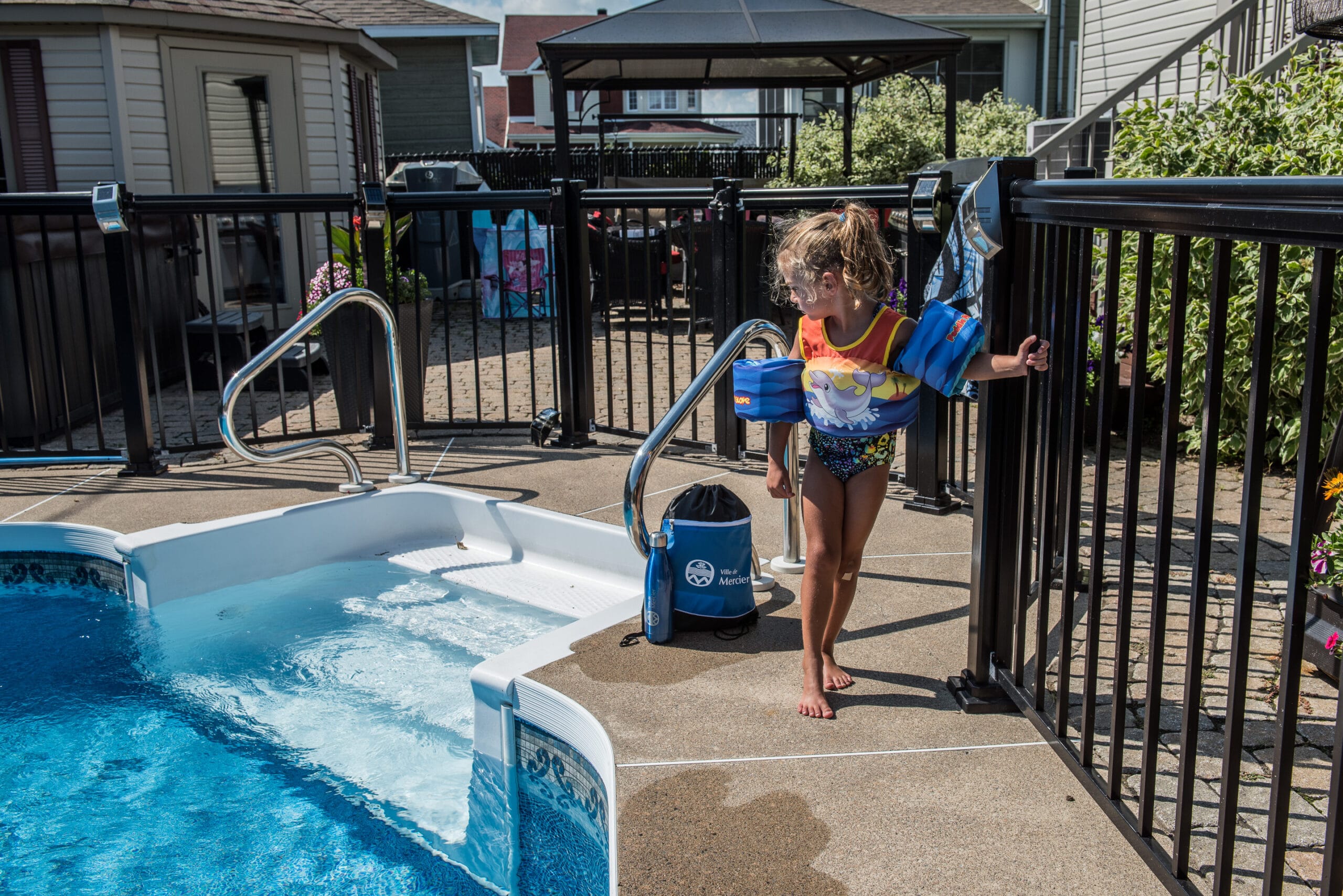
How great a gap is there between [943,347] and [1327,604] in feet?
4.38

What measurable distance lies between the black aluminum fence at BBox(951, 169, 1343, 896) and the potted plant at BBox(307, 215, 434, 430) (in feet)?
12.7

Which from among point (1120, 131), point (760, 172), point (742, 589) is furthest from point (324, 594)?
point (760, 172)

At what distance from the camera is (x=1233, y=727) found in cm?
163

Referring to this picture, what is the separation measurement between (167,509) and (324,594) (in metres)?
0.86

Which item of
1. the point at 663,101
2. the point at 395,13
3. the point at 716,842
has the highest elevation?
the point at 663,101

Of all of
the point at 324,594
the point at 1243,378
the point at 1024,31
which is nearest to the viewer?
the point at 324,594

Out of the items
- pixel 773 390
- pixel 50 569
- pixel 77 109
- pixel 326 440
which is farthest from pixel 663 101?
pixel 773 390

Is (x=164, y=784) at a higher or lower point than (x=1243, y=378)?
lower

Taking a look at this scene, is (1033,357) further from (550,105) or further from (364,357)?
(550,105)

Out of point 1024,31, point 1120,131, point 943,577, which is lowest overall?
point 943,577

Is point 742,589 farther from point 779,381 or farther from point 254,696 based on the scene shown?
point 254,696

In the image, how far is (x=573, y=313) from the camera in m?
5.61

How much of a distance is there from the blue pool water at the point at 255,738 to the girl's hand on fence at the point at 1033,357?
5.81ft

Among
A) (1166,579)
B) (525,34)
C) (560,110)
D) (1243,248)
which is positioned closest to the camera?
(1166,579)
